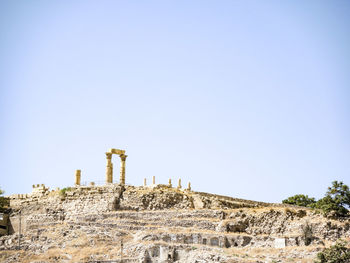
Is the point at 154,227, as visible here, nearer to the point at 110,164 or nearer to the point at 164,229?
the point at 164,229

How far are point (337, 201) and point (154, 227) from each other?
54.1ft

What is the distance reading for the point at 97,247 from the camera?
205 ft

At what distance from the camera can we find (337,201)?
6297 centimetres

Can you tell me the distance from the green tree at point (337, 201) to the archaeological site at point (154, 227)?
87 centimetres

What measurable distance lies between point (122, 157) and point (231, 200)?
1246 centimetres

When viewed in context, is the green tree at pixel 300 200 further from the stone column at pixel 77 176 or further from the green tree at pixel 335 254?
the green tree at pixel 335 254

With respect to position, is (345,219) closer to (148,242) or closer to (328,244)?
(328,244)

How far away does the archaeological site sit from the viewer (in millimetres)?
59562

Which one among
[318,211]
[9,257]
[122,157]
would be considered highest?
[122,157]

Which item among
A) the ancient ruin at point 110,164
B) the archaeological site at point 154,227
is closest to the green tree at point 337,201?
the archaeological site at point 154,227

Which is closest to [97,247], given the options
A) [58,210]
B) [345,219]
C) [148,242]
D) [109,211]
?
[148,242]

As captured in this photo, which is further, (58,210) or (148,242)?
(58,210)

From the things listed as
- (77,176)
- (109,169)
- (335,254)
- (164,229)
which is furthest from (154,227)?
(335,254)

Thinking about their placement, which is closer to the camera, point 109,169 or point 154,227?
point 154,227
